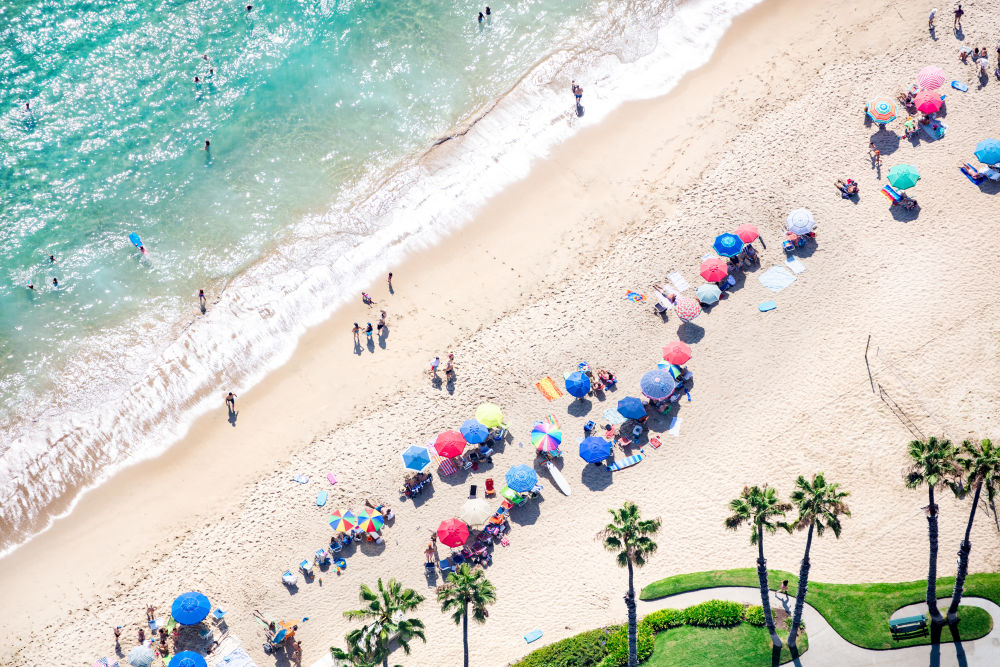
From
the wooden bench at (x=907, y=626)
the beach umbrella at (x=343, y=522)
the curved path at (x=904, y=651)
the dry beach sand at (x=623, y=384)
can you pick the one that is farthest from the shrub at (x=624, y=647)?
the beach umbrella at (x=343, y=522)

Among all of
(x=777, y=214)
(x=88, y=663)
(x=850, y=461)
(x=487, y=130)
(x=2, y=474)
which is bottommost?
(x=88, y=663)

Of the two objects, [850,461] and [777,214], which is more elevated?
[777,214]

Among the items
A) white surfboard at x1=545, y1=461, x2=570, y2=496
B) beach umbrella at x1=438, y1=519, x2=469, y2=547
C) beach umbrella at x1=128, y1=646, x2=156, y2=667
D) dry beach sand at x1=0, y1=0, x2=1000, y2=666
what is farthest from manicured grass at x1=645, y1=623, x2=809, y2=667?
beach umbrella at x1=128, y1=646, x2=156, y2=667

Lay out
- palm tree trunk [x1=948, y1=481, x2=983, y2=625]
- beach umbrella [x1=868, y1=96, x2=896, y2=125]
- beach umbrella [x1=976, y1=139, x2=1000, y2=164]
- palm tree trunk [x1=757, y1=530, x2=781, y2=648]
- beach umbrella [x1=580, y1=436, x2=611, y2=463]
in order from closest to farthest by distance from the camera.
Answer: palm tree trunk [x1=948, y1=481, x2=983, y2=625] → palm tree trunk [x1=757, y1=530, x2=781, y2=648] → beach umbrella [x1=580, y1=436, x2=611, y2=463] → beach umbrella [x1=976, y1=139, x2=1000, y2=164] → beach umbrella [x1=868, y1=96, x2=896, y2=125]

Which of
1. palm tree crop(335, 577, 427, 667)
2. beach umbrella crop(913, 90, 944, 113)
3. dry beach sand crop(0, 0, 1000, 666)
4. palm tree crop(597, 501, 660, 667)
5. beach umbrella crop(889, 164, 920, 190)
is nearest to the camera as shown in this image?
palm tree crop(597, 501, 660, 667)

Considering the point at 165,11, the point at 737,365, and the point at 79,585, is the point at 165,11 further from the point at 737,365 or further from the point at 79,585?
the point at 737,365

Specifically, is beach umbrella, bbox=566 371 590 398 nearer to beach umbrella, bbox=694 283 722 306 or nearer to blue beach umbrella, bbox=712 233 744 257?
beach umbrella, bbox=694 283 722 306

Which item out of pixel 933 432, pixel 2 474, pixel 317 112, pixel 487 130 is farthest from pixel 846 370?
pixel 2 474

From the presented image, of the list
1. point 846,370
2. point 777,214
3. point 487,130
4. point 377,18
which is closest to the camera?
point 846,370
